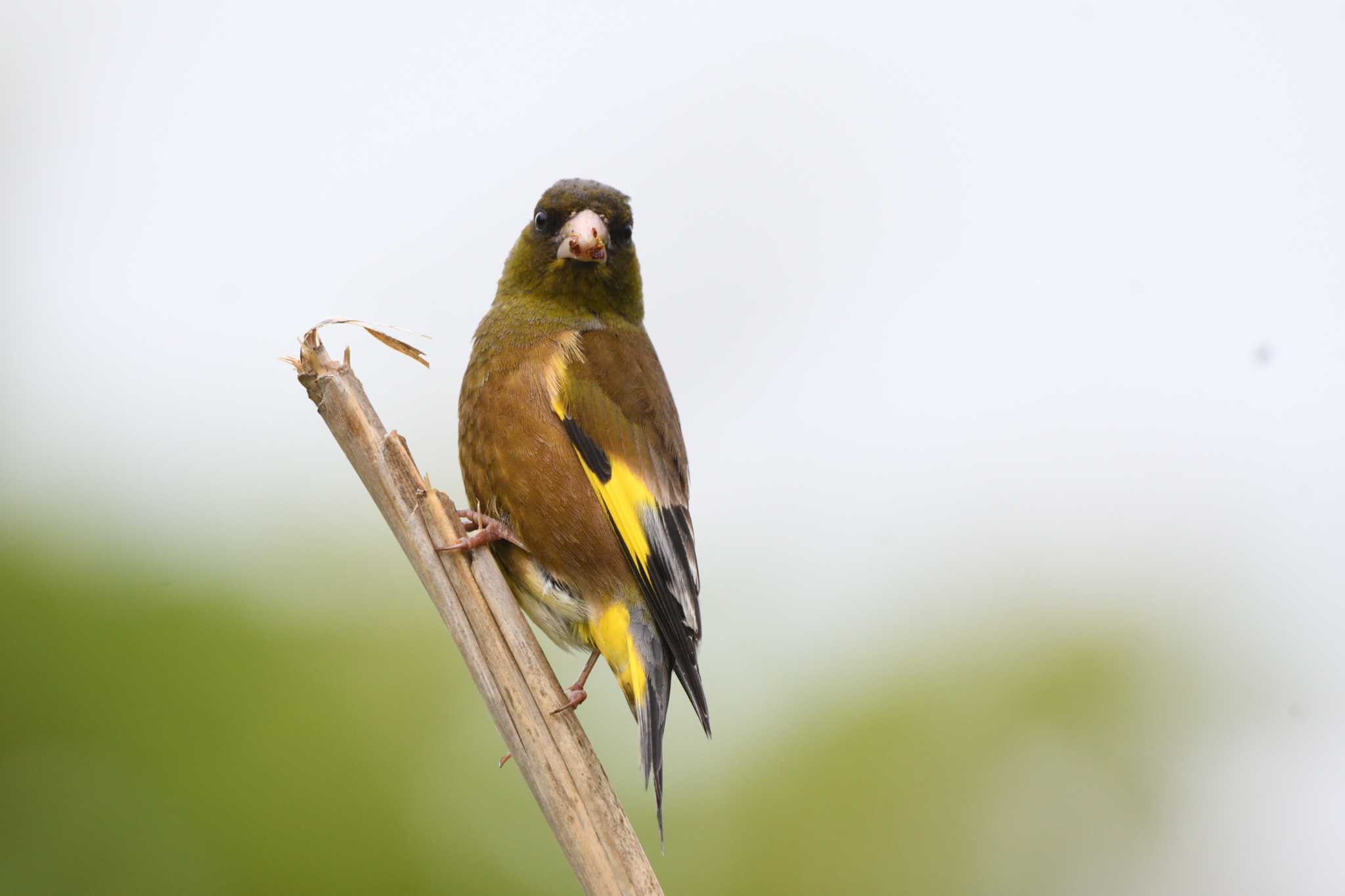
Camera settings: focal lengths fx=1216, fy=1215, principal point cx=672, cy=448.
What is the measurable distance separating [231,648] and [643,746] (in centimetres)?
377

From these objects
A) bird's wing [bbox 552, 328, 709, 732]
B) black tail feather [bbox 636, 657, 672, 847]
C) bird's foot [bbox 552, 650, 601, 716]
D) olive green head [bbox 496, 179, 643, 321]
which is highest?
olive green head [bbox 496, 179, 643, 321]

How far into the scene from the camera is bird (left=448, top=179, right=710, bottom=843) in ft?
13.3

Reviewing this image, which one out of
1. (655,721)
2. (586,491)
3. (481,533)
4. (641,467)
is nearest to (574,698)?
(655,721)

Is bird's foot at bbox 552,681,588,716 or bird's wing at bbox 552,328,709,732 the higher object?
bird's wing at bbox 552,328,709,732

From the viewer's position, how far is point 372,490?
11.7 feet

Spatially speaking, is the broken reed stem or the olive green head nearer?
the broken reed stem

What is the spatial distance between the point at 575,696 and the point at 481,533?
579 mm

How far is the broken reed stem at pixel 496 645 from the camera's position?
3184mm

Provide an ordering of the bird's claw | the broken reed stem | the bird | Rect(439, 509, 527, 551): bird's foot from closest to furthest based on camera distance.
Answer: the broken reed stem
the bird's claw
Rect(439, 509, 527, 551): bird's foot
the bird

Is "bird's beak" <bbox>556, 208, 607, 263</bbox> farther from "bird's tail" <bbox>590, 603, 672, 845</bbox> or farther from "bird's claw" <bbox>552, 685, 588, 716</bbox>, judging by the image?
"bird's claw" <bbox>552, 685, 588, 716</bbox>

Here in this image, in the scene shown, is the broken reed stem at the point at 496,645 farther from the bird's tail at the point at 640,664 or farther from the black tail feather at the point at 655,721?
the bird's tail at the point at 640,664

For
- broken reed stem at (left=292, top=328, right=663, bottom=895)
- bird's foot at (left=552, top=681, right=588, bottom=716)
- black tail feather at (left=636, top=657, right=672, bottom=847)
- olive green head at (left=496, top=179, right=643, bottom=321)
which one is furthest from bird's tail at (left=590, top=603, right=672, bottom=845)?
olive green head at (left=496, top=179, right=643, bottom=321)

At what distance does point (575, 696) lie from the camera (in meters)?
3.70

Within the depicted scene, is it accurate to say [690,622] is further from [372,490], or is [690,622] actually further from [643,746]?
[372,490]
